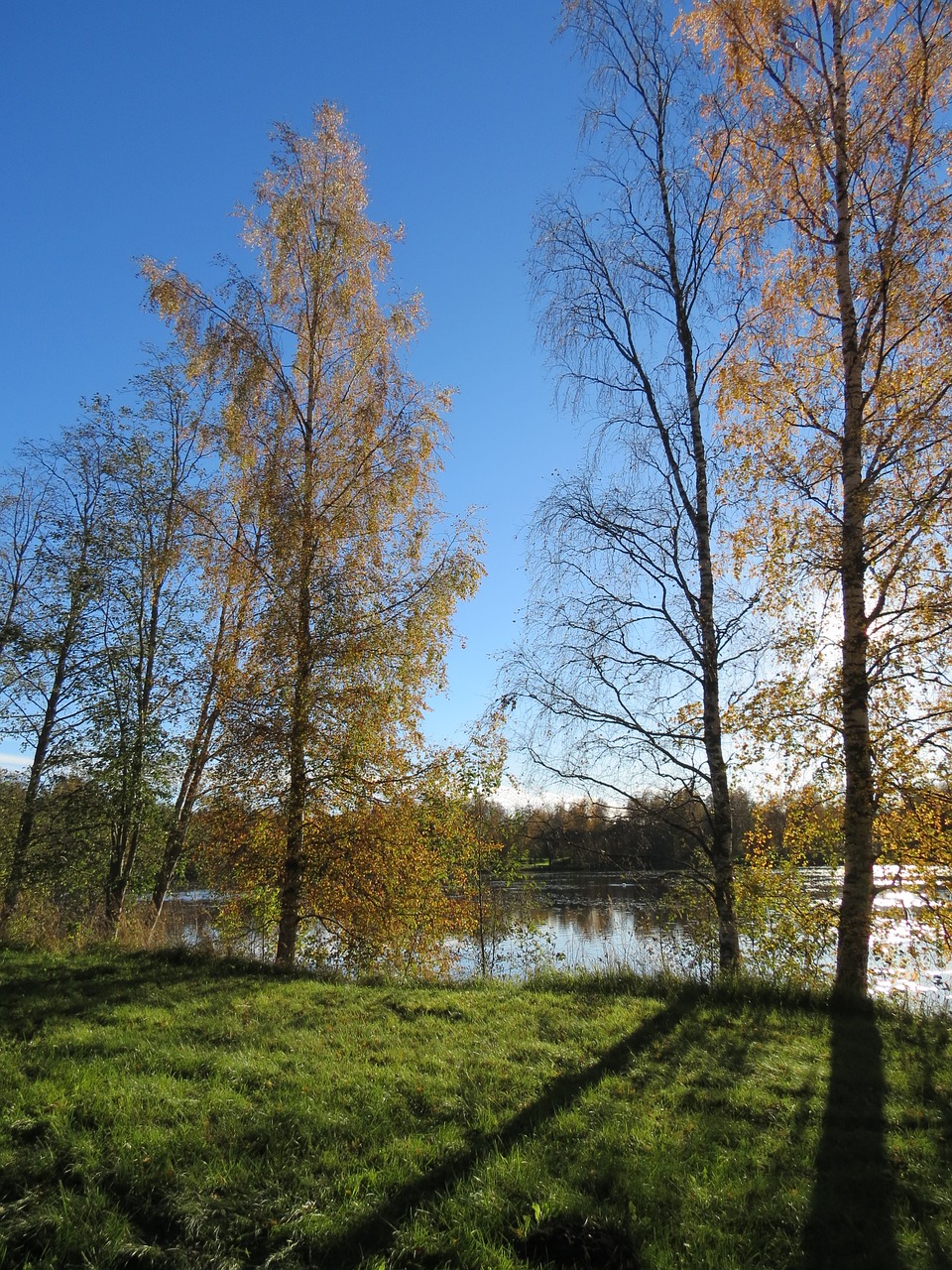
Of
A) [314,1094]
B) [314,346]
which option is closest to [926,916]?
[314,1094]

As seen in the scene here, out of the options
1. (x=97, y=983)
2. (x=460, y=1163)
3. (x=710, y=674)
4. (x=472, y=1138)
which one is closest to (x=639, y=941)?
(x=710, y=674)

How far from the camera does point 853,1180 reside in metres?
3.08

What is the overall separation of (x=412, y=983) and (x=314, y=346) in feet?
28.2

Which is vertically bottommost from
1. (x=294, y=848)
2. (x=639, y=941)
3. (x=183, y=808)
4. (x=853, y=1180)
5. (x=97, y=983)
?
(x=639, y=941)

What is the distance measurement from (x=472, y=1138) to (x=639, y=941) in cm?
827

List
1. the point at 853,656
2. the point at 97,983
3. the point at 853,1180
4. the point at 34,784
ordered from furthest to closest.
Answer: the point at 34,784 < the point at 97,983 < the point at 853,656 < the point at 853,1180

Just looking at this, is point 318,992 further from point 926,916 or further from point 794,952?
point 926,916

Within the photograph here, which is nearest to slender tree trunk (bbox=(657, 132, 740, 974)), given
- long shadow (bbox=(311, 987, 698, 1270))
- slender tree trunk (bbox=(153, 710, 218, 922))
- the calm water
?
the calm water

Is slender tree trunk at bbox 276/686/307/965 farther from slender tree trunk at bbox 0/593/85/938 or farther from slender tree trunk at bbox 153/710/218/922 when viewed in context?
slender tree trunk at bbox 0/593/85/938

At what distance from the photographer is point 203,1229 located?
2734mm

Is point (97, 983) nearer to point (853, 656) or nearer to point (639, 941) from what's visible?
point (639, 941)

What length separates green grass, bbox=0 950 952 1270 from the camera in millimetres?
2682

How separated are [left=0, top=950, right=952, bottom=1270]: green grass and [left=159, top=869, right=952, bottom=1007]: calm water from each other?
5.10 ft

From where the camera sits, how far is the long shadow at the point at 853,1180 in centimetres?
262
